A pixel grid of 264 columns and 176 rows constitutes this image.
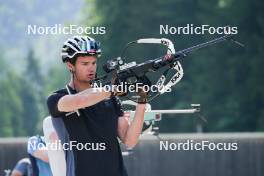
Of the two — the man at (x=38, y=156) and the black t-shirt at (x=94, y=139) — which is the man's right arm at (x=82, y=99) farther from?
the man at (x=38, y=156)

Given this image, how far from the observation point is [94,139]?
6262 mm

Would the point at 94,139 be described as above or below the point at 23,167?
above

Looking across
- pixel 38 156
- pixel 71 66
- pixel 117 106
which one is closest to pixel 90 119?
pixel 117 106

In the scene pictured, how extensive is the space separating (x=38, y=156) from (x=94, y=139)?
243 cm

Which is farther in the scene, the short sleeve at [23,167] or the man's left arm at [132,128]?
the short sleeve at [23,167]

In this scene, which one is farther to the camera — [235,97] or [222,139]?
[235,97]

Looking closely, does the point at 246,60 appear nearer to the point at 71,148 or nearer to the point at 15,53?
Answer: the point at 71,148

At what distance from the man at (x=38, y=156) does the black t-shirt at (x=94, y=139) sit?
7.24 feet

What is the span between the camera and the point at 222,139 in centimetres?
1220

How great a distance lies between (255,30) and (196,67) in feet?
9.48

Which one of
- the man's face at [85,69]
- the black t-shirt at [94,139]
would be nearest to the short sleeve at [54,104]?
the black t-shirt at [94,139]

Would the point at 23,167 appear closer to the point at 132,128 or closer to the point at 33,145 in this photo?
the point at 33,145

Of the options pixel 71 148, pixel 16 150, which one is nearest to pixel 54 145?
pixel 71 148

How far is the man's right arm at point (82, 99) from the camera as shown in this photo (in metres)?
6.07
